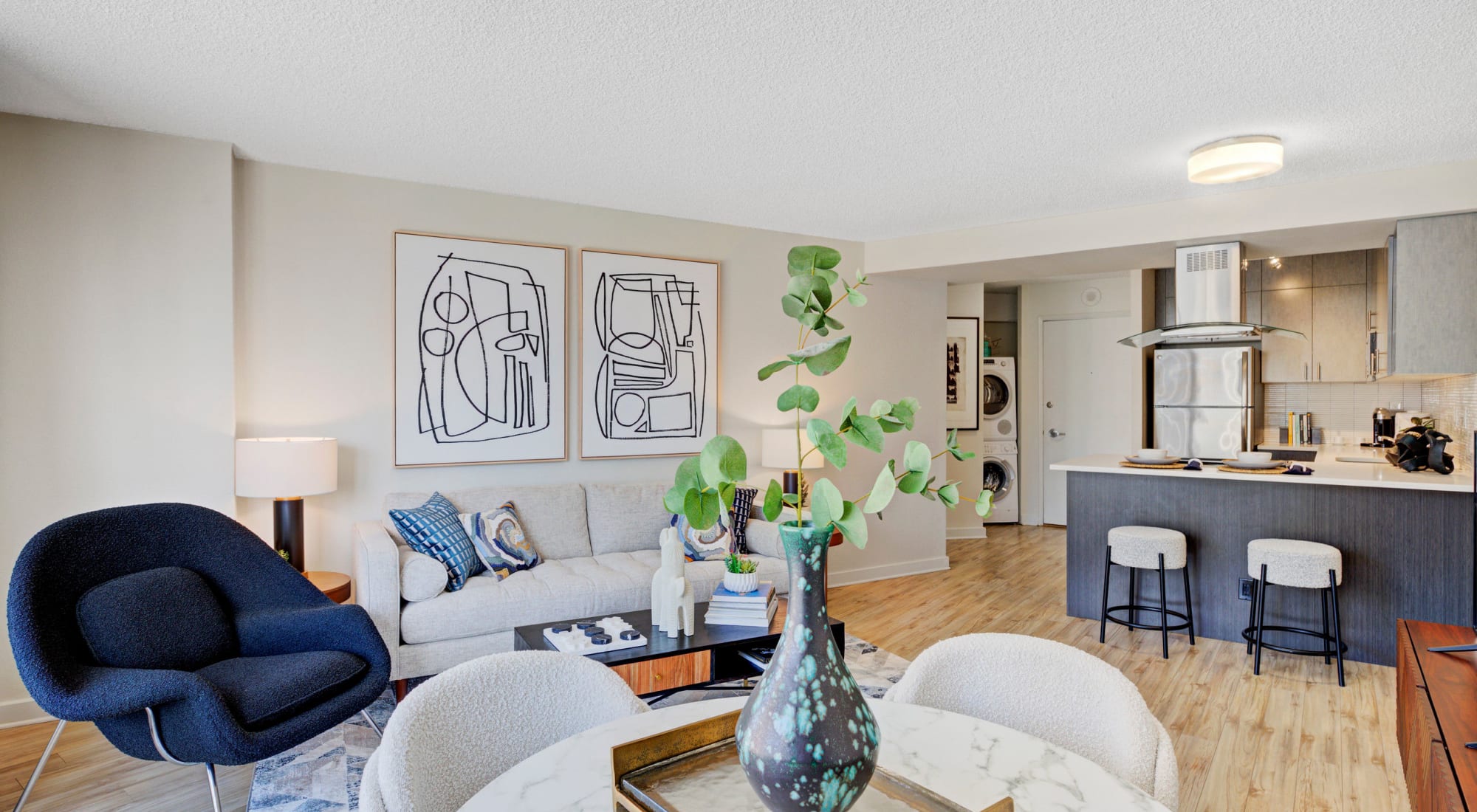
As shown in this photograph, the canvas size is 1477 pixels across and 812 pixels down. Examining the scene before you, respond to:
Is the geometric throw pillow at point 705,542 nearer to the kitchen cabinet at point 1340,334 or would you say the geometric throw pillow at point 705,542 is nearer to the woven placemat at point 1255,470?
the woven placemat at point 1255,470

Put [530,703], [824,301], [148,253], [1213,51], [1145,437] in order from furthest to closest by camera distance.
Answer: [1145,437]
[148,253]
[1213,51]
[530,703]
[824,301]

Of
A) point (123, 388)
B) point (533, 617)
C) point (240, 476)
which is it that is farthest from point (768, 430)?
point (123, 388)

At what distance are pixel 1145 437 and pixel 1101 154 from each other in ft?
13.7

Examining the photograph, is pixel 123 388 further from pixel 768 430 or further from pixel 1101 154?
pixel 1101 154

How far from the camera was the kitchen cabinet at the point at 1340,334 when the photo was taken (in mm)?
5984

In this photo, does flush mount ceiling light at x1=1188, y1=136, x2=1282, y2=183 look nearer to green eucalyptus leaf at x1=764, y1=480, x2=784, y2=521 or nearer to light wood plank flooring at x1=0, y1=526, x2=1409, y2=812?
light wood plank flooring at x1=0, y1=526, x2=1409, y2=812

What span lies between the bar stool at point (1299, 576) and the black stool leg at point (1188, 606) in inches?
10.0

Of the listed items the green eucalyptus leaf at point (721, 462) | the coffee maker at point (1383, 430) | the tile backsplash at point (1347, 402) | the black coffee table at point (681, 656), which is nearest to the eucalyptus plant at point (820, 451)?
the green eucalyptus leaf at point (721, 462)

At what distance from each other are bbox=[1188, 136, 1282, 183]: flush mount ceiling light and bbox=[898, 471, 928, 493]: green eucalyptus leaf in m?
3.13

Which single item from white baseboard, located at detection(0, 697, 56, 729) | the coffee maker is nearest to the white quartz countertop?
the coffee maker

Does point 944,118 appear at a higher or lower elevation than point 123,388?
higher

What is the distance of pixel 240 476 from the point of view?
328 cm

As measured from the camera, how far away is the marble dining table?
1.06 m

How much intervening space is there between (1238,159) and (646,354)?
303cm
